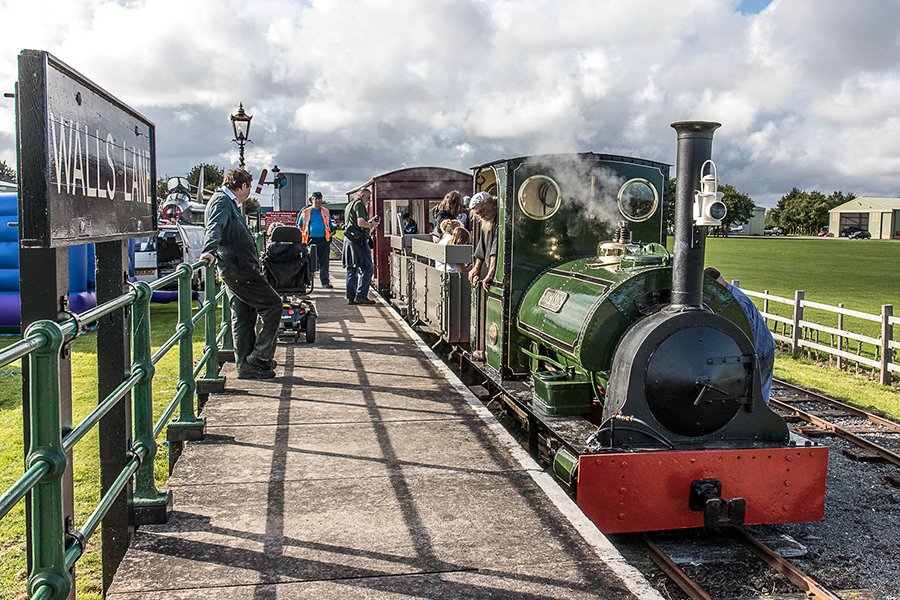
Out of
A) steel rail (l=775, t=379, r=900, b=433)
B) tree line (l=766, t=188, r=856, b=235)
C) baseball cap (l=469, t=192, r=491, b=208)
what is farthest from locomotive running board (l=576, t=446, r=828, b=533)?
tree line (l=766, t=188, r=856, b=235)

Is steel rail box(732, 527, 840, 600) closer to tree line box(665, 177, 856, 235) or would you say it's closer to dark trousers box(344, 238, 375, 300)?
dark trousers box(344, 238, 375, 300)

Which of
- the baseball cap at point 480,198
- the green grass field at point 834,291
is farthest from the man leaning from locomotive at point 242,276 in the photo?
the green grass field at point 834,291

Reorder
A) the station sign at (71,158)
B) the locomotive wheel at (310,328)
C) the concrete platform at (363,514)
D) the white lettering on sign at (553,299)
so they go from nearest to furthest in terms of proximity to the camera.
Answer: the station sign at (71,158) → the concrete platform at (363,514) → the white lettering on sign at (553,299) → the locomotive wheel at (310,328)

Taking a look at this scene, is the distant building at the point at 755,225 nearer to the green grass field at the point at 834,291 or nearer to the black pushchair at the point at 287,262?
the green grass field at the point at 834,291

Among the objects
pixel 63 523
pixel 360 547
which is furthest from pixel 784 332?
pixel 63 523

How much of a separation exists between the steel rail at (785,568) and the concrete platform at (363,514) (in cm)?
96

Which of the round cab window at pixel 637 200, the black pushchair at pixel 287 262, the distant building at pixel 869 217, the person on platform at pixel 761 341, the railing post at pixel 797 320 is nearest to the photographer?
the person on platform at pixel 761 341

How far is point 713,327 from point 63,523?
3520 mm

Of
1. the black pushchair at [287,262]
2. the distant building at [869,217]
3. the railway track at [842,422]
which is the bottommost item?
the railway track at [842,422]

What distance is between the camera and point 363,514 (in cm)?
434

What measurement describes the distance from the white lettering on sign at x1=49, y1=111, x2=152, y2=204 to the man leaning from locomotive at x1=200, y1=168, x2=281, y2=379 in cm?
310

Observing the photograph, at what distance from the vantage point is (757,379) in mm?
4930

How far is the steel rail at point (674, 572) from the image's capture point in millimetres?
3893

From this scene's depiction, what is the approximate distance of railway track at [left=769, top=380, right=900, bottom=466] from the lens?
684 cm
